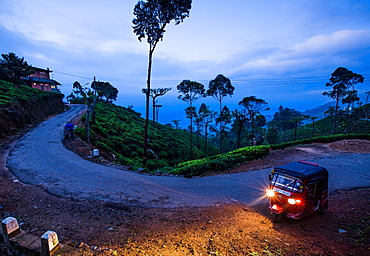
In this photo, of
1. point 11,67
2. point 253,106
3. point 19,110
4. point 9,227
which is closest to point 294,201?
point 9,227

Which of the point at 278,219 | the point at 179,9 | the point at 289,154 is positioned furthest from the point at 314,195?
the point at 179,9

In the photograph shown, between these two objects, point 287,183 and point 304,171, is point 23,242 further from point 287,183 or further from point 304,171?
point 304,171

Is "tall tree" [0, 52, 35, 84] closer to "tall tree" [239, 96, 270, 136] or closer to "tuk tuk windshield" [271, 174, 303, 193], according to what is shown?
"tall tree" [239, 96, 270, 136]

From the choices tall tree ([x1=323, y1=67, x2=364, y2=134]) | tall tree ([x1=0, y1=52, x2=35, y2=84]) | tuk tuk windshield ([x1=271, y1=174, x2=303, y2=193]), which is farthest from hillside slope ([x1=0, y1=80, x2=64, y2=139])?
tall tree ([x1=323, y1=67, x2=364, y2=134])

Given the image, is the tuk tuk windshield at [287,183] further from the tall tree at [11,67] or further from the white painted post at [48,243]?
the tall tree at [11,67]

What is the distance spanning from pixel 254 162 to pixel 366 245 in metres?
9.07

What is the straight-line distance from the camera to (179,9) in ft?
45.3

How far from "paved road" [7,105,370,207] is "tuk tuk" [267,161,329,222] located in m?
2.04

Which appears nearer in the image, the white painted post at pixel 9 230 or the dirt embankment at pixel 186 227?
the white painted post at pixel 9 230

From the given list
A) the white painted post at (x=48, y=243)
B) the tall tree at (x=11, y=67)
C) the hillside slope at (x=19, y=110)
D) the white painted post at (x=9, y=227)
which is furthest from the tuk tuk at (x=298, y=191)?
the tall tree at (x=11, y=67)

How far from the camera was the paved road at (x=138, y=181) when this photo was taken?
7949 mm

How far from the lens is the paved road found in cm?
795

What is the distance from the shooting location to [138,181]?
31.6ft

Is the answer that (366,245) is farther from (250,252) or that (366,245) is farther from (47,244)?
(47,244)
